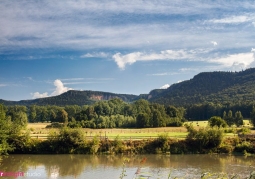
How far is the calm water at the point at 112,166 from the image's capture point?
1190 inches

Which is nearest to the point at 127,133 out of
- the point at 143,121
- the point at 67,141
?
the point at 67,141

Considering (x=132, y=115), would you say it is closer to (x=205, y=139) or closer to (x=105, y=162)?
(x=205, y=139)

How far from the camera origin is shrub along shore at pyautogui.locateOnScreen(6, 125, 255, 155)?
1799 inches

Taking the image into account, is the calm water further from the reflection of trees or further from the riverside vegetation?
the riverside vegetation

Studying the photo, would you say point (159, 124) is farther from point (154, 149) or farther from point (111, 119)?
point (154, 149)

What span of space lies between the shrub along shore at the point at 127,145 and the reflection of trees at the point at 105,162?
2.57 meters

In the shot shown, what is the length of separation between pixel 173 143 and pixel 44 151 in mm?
20181

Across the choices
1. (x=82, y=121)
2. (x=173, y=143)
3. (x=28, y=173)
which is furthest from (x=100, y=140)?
(x=82, y=121)

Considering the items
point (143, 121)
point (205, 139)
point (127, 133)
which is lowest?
point (205, 139)

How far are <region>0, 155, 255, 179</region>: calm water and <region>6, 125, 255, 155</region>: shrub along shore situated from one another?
2681mm

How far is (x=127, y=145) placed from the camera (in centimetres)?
4641

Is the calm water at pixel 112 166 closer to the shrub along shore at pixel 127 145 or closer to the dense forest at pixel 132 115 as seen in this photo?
the shrub along shore at pixel 127 145

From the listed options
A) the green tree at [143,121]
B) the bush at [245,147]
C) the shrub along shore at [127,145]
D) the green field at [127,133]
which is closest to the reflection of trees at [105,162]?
the shrub along shore at [127,145]

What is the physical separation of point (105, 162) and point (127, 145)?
8828 mm
